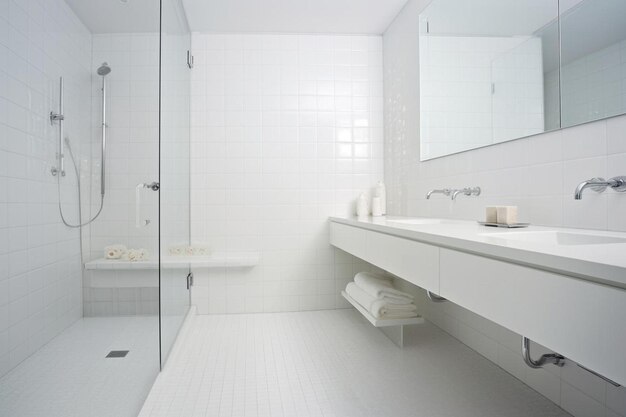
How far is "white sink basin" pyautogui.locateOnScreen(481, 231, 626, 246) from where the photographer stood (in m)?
1.20

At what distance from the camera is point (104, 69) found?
4.37 feet

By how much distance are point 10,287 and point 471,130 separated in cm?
221

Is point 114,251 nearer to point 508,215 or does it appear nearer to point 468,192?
point 508,215

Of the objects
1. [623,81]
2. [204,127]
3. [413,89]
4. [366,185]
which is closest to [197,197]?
[204,127]

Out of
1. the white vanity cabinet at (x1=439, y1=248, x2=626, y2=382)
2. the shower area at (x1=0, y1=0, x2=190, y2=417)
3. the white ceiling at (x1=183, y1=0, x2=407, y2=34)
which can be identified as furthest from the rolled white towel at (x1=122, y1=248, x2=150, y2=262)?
the white ceiling at (x1=183, y1=0, x2=407, y2=34)

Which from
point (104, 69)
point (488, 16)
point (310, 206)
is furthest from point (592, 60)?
point (310, 206)

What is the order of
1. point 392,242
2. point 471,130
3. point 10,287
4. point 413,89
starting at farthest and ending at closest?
point 413,89
point 471,130
point 392,242
point 10,287

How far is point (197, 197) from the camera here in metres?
3.22

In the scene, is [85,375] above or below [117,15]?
below

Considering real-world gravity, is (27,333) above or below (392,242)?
below

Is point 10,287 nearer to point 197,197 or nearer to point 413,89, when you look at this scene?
point 197,197

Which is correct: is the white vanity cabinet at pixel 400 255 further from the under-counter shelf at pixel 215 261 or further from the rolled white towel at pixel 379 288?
the under-counter shelf at pixel 215 261

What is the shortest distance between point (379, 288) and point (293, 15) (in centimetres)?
218

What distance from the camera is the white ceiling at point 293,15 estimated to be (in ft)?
9.37
